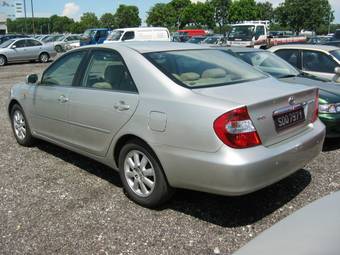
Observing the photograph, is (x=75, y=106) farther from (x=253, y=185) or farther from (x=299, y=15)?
(x=299, y=15)

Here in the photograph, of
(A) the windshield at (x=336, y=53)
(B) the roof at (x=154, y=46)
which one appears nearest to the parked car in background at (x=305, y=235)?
(B) the roof at (x=154, y=46)

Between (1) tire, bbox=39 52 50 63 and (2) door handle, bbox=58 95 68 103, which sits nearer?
(2) door handle, bbox=58 95 68 103

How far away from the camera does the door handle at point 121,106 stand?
416 cm

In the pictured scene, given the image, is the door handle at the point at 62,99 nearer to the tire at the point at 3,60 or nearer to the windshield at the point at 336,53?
the windshield at the point at 336,53

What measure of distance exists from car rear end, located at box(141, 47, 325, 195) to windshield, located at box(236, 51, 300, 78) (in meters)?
3.24

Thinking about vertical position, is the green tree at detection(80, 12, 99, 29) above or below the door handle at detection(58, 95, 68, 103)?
above

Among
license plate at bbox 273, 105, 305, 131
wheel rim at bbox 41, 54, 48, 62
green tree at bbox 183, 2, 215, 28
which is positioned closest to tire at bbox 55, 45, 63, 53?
wheel rim at bbox 41, 54, 48, 62

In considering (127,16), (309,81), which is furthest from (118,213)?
(127,16)

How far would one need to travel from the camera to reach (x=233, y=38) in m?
26.6

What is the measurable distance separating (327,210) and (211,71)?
228 cm

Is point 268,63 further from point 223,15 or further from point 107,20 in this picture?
point 107,20

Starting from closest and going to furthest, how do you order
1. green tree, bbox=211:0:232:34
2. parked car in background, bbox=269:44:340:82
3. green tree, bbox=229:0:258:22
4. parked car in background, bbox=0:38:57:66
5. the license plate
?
the license plate
parked car in background, bbox=269:44:340:82
parked car in background, bbox=0:38:57:66
green tree, bbox=211:0:232:34
green tree, bbox=229:0:258:22

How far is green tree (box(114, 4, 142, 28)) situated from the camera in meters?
94.3

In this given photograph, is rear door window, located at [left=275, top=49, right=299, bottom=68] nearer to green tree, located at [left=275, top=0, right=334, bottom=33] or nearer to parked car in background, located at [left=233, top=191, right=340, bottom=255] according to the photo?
parked car in background, located at [left=233, top=191, right=340, bottom=255]
